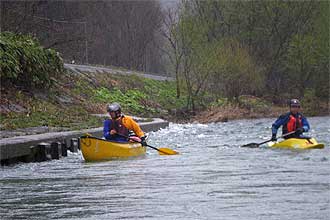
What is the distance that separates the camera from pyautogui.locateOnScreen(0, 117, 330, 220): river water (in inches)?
346

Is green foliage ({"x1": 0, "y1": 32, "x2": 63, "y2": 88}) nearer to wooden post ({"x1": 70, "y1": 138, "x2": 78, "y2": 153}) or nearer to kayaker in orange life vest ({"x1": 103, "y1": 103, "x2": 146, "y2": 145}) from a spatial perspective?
wooden post ({"x1": 70, "y1": 138, "x2": 78, "y2": 153})

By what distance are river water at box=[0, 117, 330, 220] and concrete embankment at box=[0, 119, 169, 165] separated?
30cm

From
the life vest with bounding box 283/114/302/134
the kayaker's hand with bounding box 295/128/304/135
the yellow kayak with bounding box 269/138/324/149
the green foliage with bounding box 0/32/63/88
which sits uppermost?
the green foliage with bounding box 0/32/63/88

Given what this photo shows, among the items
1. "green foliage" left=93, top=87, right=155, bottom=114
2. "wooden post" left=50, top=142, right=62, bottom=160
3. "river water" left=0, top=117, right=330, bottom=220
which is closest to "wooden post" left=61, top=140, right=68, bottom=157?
"river water" left=0, top=117, right=330, bottom=220

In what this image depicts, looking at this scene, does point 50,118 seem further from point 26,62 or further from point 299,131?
point 299,131

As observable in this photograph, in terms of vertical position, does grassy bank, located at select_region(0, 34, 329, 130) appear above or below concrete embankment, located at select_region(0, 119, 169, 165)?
above

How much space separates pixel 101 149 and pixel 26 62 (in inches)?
454

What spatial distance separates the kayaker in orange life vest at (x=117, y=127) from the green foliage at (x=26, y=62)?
793 cm

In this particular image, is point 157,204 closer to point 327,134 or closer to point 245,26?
point 327,134

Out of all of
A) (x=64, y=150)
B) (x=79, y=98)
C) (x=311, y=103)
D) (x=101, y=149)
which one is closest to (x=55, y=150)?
(x=64, y=150)

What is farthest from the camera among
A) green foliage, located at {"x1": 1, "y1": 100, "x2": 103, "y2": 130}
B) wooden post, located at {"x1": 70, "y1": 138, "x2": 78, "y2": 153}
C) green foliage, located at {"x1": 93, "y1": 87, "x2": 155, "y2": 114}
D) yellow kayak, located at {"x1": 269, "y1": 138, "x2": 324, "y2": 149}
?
green foliage, located at {"x1": 93, "y1": 87, "x2": 155, "y2": 114}

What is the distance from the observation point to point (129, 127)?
17.8m

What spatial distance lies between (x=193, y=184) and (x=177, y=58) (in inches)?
1212

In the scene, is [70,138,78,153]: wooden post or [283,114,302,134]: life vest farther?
[283,114,302,134]: life vest
